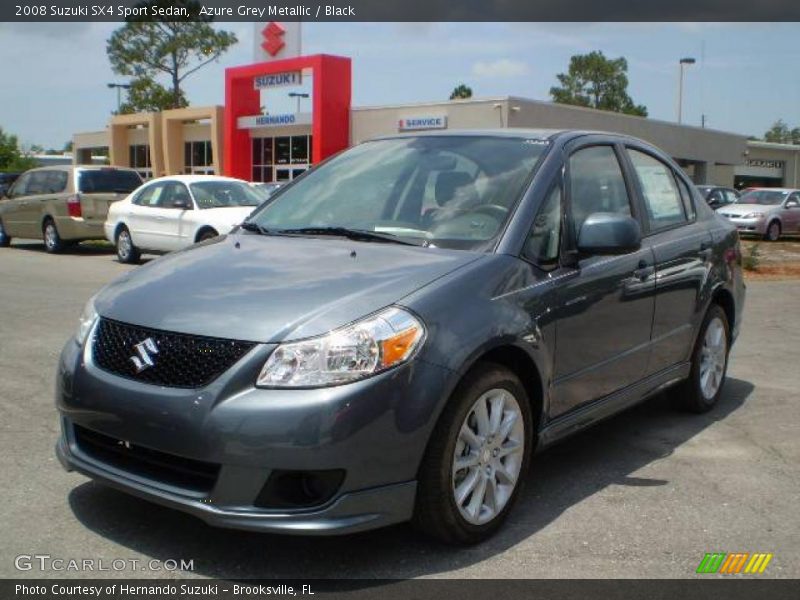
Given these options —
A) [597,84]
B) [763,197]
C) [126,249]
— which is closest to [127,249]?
[126,249]

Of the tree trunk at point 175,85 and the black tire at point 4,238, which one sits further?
the tree trunk at point 175,85

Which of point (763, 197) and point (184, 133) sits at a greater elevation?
point (184, 133)

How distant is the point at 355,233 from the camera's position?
4.36m

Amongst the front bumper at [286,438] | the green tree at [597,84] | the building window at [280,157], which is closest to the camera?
the front bumper at [286,438]

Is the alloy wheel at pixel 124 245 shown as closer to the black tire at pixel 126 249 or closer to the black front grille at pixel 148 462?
the black tire at pixel 126 249

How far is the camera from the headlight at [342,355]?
3.25m

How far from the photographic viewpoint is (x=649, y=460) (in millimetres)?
4977

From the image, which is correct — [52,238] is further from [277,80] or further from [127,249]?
[277,80]

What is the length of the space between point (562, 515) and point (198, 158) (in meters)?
44.6

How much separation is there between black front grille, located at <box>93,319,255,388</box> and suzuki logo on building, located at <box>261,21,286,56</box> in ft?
117

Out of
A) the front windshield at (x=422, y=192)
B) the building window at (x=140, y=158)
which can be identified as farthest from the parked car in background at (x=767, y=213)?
the building window at (x=140, y=158)

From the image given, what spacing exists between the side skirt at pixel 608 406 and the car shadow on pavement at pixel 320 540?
11.6 inches

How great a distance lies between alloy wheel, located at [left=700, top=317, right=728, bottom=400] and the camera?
19.2 ft

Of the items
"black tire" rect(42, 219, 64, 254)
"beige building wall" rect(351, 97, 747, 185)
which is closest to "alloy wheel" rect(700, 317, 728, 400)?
"black tire" rect(42, 219, 64, 254)
